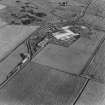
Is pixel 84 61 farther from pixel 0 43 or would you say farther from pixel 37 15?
pixel 37 15

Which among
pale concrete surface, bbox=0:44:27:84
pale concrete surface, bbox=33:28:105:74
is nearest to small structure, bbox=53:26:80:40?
pale concrete surface, bbox=33:28:105:74

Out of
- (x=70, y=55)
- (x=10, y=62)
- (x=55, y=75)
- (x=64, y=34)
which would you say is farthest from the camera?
(x=64, y=34)

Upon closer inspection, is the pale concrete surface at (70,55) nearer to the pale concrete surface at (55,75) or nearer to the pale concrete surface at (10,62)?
the pale concrete surface at (55,75)

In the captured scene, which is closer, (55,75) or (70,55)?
(55,75)

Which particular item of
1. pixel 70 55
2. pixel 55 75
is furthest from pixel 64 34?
pixel 55 75

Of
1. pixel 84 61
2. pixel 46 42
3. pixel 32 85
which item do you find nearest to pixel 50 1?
pixel 46 42

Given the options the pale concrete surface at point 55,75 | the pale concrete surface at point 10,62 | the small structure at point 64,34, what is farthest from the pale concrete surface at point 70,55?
the pale concrete surface at point 10,62

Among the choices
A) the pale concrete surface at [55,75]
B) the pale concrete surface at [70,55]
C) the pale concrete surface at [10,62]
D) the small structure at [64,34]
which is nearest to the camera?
the pale concrete surface at [55,75]

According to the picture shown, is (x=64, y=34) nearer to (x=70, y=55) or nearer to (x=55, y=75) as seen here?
(x=70, y=55)

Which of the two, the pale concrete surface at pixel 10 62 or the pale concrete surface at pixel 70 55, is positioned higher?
the pale concrete surface at pixel 10 62

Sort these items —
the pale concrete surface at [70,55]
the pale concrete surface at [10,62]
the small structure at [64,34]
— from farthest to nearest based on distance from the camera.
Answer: the small structure at [64,34]
the pale concrete surface at [70,55]
the pale concrete surface at [10,62]

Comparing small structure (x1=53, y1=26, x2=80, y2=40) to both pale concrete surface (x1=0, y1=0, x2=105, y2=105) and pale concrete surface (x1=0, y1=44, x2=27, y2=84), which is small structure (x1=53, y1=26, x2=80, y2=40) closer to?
pale concrete surface (x1=0, y1=0, x2=105, y2=105)
